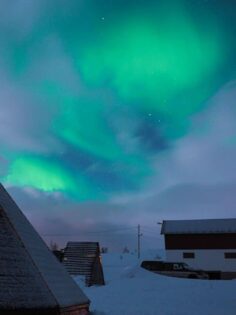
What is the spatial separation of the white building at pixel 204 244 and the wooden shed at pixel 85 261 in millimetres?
23136

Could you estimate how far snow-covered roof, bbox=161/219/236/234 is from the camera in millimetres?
58581

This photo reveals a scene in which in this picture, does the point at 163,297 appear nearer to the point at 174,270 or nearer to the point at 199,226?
the point at 174,270

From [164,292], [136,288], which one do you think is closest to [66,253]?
[136,288]

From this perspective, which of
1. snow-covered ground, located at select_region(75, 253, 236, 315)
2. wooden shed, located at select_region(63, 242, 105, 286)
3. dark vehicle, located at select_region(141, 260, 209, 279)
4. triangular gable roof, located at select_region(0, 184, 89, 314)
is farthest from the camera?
dark vehicle, located at select_region(141, 260, 209, 279)

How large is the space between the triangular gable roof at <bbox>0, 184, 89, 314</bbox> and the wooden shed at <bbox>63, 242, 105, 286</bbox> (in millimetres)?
23936

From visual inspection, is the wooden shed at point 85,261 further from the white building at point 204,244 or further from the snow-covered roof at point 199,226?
the snow-covered roof at point 199,226

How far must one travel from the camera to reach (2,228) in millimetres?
9852

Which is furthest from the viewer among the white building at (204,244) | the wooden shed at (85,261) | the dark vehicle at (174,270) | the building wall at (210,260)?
the white building at (204,244)

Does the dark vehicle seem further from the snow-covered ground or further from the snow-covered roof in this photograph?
the snow-covered roof

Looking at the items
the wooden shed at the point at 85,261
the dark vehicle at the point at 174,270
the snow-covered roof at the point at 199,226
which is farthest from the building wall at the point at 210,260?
the wooden shed at the point at 85,261

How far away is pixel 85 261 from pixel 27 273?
91.1ft

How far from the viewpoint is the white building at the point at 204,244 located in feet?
185

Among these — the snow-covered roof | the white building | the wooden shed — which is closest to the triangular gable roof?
the wooden shed

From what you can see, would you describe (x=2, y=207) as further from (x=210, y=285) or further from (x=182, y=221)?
(x=182, y=221)
